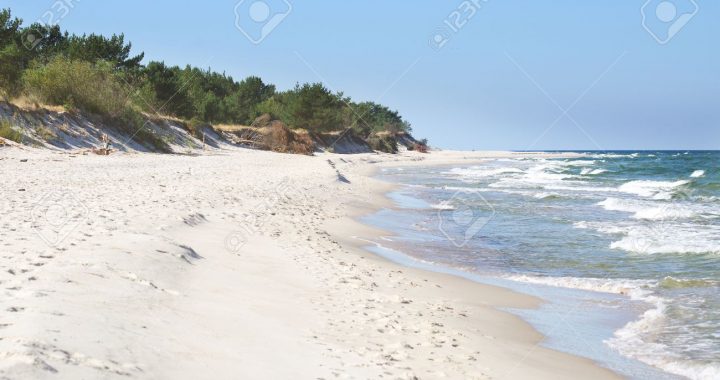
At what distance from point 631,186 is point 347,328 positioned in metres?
33.5

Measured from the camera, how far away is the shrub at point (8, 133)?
23.4 m

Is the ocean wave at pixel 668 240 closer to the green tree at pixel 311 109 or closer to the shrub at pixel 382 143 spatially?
the green tree at pixel 311 109

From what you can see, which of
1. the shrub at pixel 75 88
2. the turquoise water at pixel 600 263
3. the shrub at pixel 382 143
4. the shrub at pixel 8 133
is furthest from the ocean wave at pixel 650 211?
the shrub at pixel 382 143

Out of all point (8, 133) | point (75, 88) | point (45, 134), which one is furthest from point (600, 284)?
point (75, 88)

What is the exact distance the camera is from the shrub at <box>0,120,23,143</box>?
23.4 meters

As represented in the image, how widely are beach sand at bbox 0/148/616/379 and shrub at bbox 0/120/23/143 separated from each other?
1257 centimetres

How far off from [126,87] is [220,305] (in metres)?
36.8

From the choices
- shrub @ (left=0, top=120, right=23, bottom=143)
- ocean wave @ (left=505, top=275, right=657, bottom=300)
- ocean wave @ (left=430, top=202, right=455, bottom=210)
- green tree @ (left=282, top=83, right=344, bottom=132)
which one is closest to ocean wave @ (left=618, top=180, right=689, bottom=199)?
ocean wave @ (left=430, top=202, right=455, bottom=210)

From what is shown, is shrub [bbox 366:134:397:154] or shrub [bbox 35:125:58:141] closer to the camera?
shrub [bbox 35:125:58:141]

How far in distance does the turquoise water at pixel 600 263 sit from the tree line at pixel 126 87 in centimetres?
1777

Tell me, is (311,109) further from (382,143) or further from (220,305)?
(220,305)

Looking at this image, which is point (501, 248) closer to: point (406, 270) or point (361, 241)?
point (361, 241)

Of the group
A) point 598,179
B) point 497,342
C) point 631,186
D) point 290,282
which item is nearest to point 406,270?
point 290,282

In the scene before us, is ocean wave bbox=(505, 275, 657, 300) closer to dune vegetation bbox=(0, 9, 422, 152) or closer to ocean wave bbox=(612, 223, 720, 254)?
ocean wave bbox=(612, 223, 720, 254)
